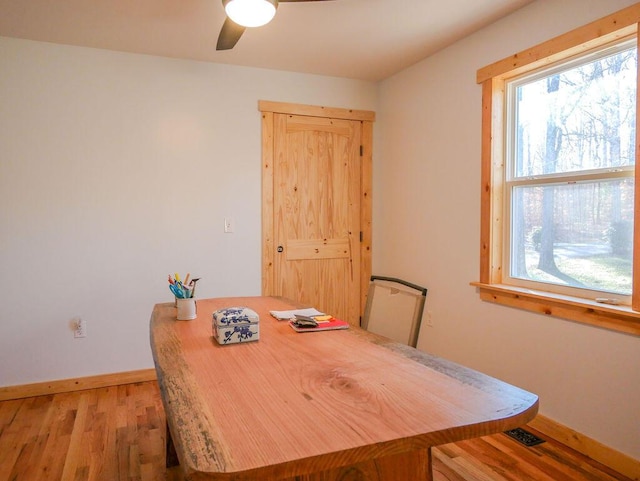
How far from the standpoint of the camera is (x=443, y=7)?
2.54 m

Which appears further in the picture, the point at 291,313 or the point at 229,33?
the point at 229,33

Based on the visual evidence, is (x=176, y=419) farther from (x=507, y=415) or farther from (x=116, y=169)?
(x=116, y=169)

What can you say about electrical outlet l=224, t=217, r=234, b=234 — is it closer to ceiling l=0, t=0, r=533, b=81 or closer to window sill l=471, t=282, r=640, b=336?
ceiling l=0, t=0, r=533, b=81

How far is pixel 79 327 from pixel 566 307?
3.08m

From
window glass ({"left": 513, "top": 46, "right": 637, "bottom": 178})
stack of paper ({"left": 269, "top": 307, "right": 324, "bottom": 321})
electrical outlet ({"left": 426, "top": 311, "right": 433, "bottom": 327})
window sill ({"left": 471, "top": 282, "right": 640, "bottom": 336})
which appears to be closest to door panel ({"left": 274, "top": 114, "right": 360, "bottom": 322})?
electrical outlet ({"left": 426, "top": 311, "right": 433, "bottom": 327})

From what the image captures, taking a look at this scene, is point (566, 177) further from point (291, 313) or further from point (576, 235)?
point (291, 313)

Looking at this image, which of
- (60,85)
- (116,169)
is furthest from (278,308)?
(60,85)

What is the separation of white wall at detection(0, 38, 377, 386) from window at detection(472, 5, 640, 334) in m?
1.78

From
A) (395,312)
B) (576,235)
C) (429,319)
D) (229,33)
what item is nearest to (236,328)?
(395,312)

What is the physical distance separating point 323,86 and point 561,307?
253cm

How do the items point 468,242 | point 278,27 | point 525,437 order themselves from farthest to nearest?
point 468,242
point 278,27
point 525,437

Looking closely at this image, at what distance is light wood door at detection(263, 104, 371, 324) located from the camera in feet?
12.2

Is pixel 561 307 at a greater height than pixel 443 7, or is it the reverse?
pixel 443 7

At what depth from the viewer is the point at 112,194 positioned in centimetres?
323
